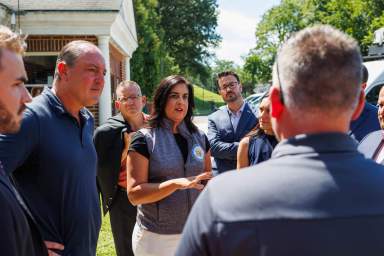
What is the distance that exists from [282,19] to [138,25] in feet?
101

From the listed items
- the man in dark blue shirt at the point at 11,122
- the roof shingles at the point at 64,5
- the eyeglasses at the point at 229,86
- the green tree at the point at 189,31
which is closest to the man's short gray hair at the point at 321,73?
the man in dark blue shirt at the point at 11,122

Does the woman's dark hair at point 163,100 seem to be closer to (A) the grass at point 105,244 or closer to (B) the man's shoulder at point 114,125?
(B) the man's shoulder at point 114,125

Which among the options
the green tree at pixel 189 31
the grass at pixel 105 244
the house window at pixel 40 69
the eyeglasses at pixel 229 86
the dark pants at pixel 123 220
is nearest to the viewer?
the dark pants at pixel 123 220

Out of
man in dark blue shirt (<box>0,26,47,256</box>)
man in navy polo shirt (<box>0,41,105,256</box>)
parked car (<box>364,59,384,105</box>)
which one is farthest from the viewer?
parked car (<box>364,59,384,105</box>)

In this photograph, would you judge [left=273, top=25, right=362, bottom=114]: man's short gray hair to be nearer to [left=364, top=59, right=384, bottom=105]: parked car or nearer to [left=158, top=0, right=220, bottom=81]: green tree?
[left=364, top=59, right=384, bottom=105]: parked car

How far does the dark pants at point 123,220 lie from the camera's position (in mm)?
4723

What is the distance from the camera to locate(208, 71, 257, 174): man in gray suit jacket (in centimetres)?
521

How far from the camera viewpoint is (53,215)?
2684 millimetres

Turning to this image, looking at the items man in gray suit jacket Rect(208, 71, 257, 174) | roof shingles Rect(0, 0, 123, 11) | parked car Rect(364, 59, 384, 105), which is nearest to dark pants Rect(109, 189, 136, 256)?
man in gray suit jacket Rect(208, 71, 257, 174)

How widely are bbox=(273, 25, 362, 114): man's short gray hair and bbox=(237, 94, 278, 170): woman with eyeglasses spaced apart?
7.13 ft

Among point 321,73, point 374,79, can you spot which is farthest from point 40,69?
point 321,73

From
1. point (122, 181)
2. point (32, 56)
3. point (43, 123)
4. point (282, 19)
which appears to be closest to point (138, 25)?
point (32, 56)

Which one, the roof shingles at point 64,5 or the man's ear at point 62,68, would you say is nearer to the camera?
the man's ear at point 62,68

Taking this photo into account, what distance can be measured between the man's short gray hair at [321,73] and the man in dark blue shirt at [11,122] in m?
1.04
